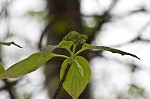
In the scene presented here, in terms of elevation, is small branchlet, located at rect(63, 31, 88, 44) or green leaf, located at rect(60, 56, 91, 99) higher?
small branchlet, located at rect(63, 31, 88, 44)

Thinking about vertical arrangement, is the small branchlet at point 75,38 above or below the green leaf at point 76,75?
above

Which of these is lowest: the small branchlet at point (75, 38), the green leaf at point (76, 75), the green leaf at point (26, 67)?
the green leaf at point (76, 75)

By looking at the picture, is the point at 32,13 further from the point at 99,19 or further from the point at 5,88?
the point at 5,88

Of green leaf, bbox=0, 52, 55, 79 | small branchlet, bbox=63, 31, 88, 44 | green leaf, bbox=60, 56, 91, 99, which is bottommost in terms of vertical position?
green leaf, bbox=60, 56, 91, 99
